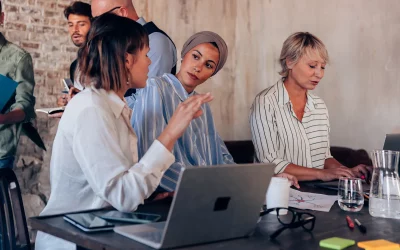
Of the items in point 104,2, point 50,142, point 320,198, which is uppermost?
point 104,2

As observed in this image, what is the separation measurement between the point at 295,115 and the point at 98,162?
1702 millimetres

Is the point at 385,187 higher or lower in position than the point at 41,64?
lower

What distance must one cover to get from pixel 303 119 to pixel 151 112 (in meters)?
1.13

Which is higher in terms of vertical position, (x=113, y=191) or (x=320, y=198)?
(x=113, y=191)

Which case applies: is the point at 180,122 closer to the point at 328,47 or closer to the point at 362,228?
the point at 362,228

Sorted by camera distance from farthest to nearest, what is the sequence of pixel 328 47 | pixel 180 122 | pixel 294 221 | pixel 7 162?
pixel 328 47, pixel 7 162, pixel 180 122, pixel 294 221

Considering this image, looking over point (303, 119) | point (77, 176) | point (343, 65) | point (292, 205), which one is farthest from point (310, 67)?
point (77, 176)

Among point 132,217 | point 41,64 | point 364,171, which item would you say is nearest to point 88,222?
point 132,217

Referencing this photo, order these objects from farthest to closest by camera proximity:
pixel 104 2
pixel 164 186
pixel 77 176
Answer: pixel 104 2 < pixel 164 186 < pixel 77 176

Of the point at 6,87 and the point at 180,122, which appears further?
the point at 6,87

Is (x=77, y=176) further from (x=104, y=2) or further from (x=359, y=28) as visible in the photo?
(x=359, y=28)

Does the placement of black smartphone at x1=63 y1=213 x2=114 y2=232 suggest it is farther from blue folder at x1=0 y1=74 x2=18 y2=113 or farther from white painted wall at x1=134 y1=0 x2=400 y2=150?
white painted wall at x1=134 y1=0 x2=400 y2=150

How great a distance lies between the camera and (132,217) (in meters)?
1.54

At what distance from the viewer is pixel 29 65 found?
3701 mm
